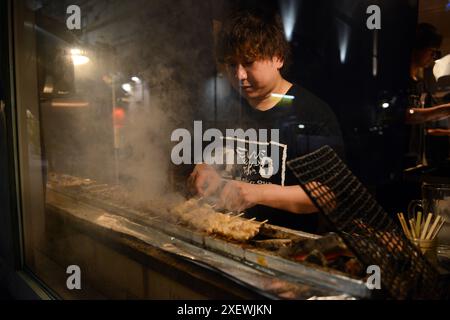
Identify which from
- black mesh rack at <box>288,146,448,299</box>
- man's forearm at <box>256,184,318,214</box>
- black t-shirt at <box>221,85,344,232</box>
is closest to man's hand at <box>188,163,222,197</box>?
black t-shirt at <box>221,85,344,232</box>

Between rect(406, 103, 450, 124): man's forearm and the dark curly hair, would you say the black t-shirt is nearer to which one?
the dark curly hair

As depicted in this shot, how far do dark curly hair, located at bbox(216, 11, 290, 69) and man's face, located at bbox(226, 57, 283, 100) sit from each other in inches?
1.9

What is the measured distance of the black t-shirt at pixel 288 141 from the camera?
9.53 feet

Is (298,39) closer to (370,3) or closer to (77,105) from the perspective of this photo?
(370,3)

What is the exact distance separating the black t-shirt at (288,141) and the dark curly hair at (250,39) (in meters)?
0.44

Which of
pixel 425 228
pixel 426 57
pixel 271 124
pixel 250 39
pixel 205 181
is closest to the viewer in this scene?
pixel 425 228

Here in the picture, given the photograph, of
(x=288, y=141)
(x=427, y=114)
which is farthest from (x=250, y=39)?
(x=427, y=114)

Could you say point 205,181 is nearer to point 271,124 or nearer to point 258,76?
point 271,124

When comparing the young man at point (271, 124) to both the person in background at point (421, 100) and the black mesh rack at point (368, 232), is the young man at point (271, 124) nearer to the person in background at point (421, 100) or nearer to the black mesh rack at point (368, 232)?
the person in background at point (421, 100)

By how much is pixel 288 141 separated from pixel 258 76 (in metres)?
0.67

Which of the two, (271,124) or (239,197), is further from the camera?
(271,124)

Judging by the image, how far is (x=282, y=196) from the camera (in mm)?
2807

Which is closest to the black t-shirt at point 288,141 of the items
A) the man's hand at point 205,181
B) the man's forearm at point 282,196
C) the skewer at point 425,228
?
the man's forearm at point 282,196
